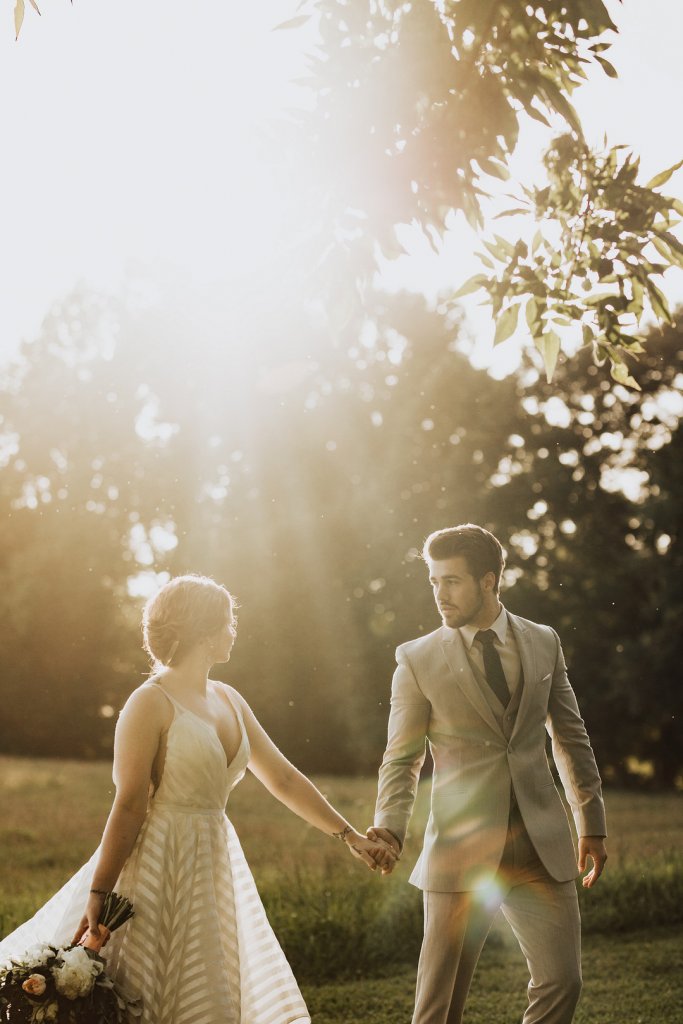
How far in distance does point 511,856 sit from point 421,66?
2.86 m

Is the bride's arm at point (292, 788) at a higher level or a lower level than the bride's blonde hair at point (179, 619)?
lower

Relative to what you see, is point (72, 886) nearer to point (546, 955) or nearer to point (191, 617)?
point (191, 617)

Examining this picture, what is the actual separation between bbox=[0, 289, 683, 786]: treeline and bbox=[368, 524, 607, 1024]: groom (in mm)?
17526

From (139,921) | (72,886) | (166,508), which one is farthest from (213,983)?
(166,508)

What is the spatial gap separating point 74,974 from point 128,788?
2.06ft

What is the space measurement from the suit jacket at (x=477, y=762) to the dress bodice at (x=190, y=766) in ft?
2.31

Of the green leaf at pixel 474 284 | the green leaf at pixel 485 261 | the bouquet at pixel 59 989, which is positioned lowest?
the bouquet at pixel 59 989

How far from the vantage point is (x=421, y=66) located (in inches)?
143

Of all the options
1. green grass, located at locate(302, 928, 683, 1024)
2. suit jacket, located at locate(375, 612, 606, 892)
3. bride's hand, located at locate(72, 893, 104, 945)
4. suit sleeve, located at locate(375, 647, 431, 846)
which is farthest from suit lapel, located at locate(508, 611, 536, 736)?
green grass, located at locate(302, 928, 683, 1024)

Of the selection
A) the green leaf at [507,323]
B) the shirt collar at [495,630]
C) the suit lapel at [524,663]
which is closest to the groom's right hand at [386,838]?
the suit lapel at [524,663]

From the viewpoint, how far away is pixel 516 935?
4195mm

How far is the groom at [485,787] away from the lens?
4.14 metres

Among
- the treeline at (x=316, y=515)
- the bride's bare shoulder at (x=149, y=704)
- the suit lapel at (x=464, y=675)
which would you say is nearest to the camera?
the bride's bare shoulder at (x=149, y=704)

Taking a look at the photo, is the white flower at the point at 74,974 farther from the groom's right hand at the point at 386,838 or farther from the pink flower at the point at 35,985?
the groom's right hand at the point at 386,838
